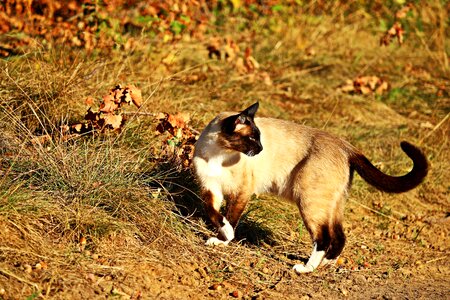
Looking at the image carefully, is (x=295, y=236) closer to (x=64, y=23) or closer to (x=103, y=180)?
(x=103, y=180)

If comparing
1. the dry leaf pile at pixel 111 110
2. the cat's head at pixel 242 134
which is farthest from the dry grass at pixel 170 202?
the cat's head at pixel 242 134

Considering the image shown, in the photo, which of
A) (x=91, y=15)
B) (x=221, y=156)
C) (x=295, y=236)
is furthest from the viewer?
(x=91, y=15)

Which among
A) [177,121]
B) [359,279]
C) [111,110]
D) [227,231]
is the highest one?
[111,110]

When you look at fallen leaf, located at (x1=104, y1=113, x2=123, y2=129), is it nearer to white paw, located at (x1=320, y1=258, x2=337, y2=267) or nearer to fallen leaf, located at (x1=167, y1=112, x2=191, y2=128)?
fallen leaf, located at (x1=167, y1=112, x2=191, y2=128)

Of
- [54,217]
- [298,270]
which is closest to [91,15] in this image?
[54,217]

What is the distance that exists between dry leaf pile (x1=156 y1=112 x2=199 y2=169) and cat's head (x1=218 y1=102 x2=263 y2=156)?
0.46 m

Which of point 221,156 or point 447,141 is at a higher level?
point 221,156

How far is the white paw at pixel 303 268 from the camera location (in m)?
4.70

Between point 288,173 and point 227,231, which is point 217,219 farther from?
point 288,173

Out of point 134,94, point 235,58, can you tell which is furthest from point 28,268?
point 235,58

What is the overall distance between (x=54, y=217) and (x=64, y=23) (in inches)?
131

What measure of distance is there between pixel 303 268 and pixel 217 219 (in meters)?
0.70

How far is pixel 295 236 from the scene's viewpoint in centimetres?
538

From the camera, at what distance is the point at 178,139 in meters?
5.30
